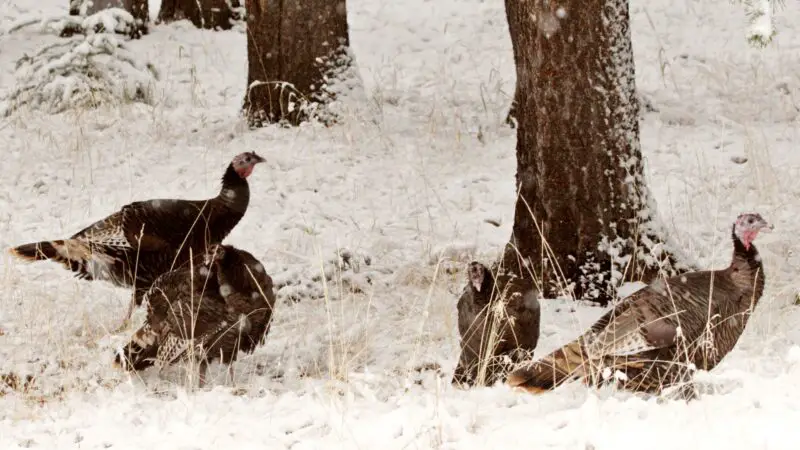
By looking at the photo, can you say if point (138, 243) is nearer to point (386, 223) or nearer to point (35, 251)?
point (35, 251)

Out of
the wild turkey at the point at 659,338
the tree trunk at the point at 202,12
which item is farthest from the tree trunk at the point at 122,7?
the wild turkey at the point at 659,338

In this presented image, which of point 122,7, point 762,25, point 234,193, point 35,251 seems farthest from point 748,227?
point 122,7

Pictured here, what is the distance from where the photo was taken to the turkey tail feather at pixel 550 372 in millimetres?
4766

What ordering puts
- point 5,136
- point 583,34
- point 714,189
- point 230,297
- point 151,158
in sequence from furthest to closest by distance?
1. point 5,136
2. point 151,158
3. point 714,189
4. point 583,34
5. point 230,297

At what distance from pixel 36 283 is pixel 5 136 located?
3304 mm

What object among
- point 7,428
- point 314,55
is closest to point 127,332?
point 7,428

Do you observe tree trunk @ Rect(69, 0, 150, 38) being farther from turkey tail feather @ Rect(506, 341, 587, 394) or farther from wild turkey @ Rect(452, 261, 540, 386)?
turkey tail feather @ Rect(506, 341, 587, 394)

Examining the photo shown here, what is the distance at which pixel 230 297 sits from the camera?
573 cm

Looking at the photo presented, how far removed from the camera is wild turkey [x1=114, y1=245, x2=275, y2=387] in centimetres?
573

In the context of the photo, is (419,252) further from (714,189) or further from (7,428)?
(7,428)

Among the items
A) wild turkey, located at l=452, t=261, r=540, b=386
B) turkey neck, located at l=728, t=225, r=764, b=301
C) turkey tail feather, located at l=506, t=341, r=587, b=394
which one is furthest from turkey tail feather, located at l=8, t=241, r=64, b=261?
turkey neck, located at l=728, t=225, r=764, b=301

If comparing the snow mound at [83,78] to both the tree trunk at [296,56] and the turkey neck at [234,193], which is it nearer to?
the tree trunk at [296,56]

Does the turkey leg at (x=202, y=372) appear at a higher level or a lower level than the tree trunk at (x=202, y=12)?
lower

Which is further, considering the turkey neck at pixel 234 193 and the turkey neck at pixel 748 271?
the turkey neck at pixel 234 193
